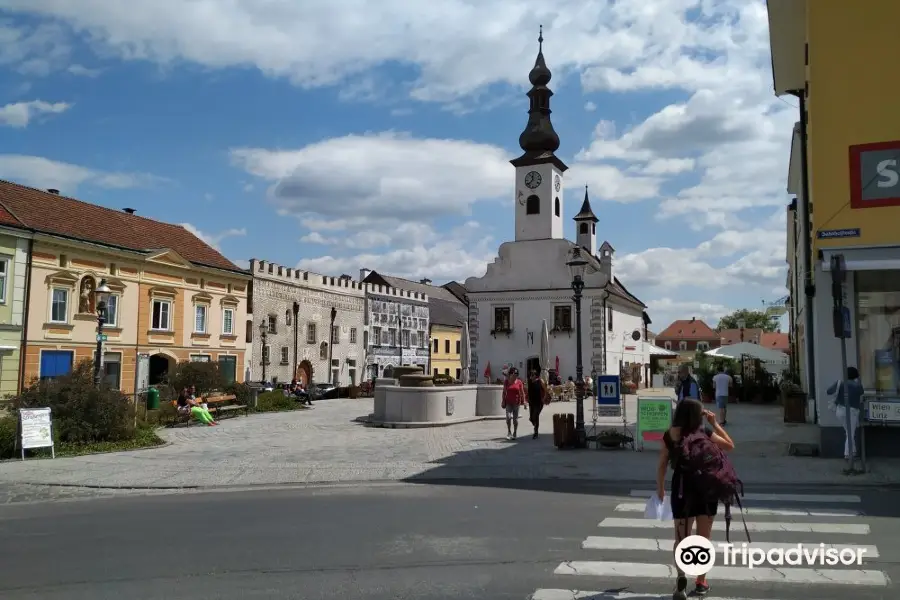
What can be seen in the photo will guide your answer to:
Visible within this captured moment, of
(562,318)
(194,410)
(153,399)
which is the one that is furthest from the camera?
(562,318)

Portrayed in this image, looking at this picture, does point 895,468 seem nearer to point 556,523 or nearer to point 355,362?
point 556,523

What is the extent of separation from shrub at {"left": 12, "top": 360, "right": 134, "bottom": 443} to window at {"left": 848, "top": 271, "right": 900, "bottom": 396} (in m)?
16.9

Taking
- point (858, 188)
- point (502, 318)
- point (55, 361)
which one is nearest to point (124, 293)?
point (55, 361)

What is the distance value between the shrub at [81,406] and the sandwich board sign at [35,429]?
71cm

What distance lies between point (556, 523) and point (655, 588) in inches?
108

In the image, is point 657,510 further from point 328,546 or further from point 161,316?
point 161,316

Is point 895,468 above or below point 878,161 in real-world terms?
below

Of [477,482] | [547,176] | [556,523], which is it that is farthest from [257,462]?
[547,176]

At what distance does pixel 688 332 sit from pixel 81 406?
5672 inches

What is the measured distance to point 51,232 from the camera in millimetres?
30953

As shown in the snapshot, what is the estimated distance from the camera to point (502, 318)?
1969 inches

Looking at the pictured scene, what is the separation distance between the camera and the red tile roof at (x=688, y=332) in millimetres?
146837

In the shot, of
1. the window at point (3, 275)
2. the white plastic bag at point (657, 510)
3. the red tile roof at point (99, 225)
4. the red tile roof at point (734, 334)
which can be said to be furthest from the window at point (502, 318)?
the red tile roof at point (734, 334)

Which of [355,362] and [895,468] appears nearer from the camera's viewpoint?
[895,468]
